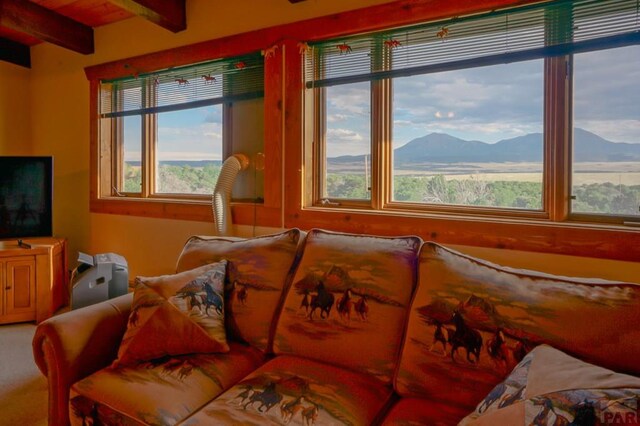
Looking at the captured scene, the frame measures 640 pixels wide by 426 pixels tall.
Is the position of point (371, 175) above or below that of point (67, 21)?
below

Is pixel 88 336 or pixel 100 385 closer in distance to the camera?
pixel 100 385

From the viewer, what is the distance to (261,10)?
9.02 feet

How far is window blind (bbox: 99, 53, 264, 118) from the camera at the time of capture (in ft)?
9.43

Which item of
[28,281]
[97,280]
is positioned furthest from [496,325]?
[28,281]

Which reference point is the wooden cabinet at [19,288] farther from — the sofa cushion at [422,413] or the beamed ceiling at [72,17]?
the sofa cushion at [422,413]

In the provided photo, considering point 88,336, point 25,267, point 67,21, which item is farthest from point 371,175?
point 67,21

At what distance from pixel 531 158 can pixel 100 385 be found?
2.14 metres

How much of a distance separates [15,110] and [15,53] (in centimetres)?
56

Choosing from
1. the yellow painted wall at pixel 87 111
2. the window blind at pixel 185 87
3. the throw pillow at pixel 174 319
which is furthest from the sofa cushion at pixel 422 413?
the window blind at pixel 185 87

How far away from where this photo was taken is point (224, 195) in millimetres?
2805

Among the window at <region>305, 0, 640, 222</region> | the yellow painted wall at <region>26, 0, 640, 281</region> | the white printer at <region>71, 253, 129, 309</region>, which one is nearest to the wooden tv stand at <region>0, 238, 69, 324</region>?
the yellow painted wall at <region>26, 0, 640, 281</region>

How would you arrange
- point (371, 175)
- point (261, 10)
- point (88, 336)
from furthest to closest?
point (261, 10), point (371, 175), point (88, 336)

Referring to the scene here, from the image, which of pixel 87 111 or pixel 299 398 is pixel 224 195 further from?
pixel 87 111

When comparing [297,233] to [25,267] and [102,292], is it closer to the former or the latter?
[102,292]
